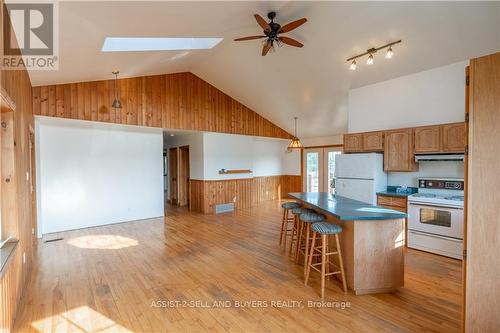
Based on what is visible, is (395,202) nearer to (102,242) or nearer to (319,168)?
(319,168)

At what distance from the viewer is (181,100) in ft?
20.4

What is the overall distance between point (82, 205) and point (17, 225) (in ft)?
10.9

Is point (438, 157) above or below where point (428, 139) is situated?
below

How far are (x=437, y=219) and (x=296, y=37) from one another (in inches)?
141

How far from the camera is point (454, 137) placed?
3695 millimetres

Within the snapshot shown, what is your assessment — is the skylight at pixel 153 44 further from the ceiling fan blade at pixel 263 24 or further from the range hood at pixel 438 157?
the range hood at pixel 438 157

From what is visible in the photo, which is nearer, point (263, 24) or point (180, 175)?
point (263, 24)

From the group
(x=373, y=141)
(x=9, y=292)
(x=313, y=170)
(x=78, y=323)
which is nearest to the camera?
(x=9, y=292)

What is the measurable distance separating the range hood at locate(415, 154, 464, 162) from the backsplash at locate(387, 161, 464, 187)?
19 cm

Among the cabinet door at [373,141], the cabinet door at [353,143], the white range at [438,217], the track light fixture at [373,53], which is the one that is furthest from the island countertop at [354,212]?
the track light fixture at [373,53]

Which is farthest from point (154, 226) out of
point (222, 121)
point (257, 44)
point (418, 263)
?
point (418, 263)

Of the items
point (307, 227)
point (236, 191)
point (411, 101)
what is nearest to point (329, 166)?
point (236, 191)

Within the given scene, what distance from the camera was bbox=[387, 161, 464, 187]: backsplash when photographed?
3955 millimetres

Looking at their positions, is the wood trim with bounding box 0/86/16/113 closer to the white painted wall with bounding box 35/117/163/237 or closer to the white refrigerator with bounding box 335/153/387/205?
the white painted wall with bounding box 35/117/163/237
